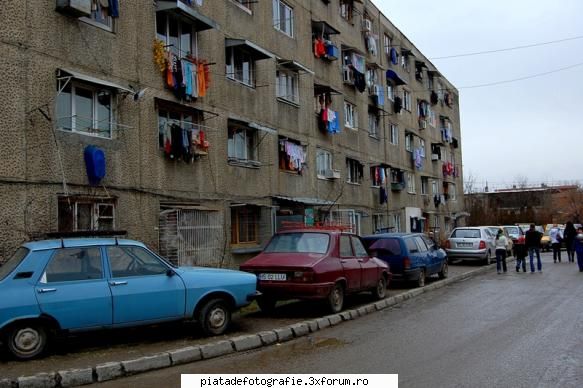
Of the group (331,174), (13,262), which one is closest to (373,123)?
(331,174)

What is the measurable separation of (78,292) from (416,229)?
89.5ft

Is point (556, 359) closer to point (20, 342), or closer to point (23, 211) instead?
point (20, 342)

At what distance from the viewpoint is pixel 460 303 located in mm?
12742

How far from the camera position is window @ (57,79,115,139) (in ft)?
37.7

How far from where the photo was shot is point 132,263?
8.27 m

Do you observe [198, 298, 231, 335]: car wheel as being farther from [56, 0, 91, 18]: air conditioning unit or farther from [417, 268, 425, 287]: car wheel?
[417, 268, 425, 287]: car wheel

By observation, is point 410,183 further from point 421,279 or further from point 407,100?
point 421,279

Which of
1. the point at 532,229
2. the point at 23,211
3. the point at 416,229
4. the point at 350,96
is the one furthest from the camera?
the point at 416,229

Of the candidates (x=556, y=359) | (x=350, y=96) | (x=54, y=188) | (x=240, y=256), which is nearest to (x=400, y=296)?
(x=240, y=256)

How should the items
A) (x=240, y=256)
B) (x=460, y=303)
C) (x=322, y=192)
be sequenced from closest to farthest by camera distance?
(x=460, y=303)
(x=240, y=256)
(x=322, y=192)

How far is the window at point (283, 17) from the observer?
20000 millimetres

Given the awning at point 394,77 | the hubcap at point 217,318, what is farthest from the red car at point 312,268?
the awning at point 394,77

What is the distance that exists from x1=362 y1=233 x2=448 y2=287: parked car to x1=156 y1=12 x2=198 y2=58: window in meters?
7.10

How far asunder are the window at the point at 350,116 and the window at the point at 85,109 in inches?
567
